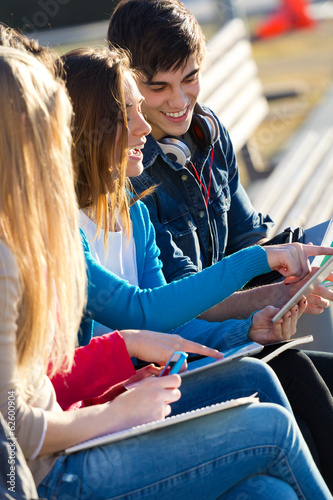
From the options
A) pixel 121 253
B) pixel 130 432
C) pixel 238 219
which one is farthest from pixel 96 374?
pixel 238 219

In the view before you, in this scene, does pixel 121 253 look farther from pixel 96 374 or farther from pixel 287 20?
pixel 287 20

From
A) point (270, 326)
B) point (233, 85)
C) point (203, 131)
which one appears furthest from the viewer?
point (233, 85)

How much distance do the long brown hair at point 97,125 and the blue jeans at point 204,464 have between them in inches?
29.8

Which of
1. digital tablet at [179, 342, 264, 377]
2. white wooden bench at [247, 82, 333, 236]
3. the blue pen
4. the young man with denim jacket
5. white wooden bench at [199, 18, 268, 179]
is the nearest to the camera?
the blue pen

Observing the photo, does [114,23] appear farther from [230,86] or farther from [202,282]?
[230,86]

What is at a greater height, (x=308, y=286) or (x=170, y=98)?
(x=170, y=98)

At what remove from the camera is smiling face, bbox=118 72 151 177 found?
2242mm

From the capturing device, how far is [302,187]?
13.4ft

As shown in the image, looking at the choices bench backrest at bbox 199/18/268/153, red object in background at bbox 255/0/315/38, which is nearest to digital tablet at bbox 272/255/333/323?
bench backrest at bbox 199/18/268/153

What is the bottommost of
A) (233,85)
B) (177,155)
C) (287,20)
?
(287,20)

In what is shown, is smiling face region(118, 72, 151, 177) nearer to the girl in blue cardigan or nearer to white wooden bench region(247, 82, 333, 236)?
the girl in blue cardigan

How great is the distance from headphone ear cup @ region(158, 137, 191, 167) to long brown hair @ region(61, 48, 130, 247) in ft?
Answer: 1.54

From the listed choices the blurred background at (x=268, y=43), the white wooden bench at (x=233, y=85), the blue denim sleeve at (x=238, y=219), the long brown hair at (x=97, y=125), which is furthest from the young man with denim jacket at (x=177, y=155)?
the blurred background at (x=268, y=43)

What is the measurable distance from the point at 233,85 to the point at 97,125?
8.27 ft
